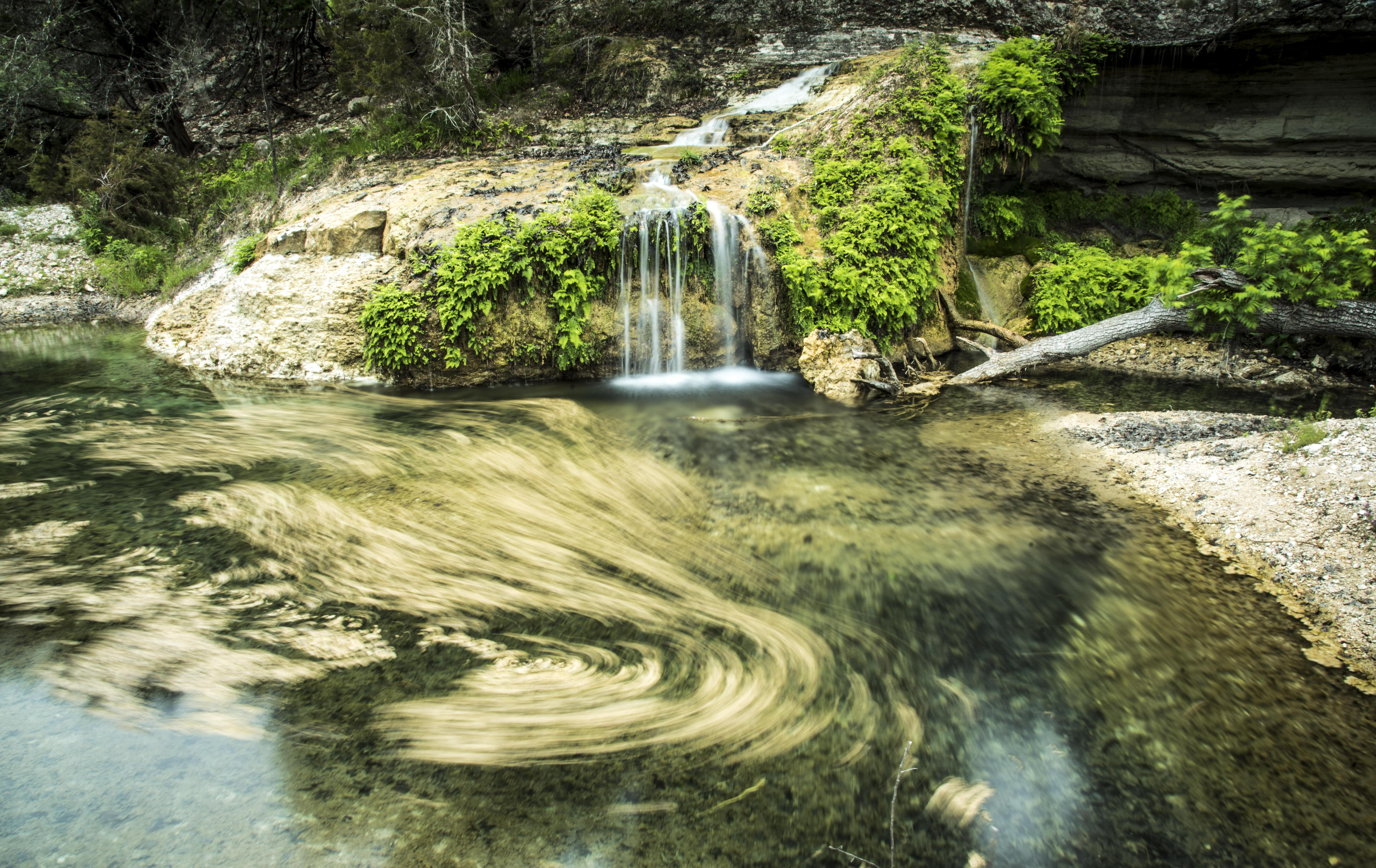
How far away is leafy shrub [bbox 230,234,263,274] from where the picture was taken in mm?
10664

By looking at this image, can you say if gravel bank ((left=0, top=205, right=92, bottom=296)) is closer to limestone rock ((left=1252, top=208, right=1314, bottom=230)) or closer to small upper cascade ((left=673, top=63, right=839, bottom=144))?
small upper cascade ((left=673, top=63, right=839, bottom=144))

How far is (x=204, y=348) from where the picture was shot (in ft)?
32.1

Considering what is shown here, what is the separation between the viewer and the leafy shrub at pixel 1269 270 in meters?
7.72

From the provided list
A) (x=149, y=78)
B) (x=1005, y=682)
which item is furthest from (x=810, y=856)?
(x=149, y=78)

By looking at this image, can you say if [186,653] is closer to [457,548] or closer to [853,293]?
[457,548]

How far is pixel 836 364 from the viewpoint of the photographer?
29.2ft

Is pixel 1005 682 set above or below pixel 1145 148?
below

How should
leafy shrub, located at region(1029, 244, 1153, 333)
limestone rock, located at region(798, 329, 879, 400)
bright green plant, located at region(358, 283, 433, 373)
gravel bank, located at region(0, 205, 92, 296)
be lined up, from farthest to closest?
gravel bank, located at region(0, 205, 92, 296), leafy shrub, located at region(1029, 244, 1153, 333), bright green plant, located at region(358, 283, 433, 373), limestone rock, located at region(798, 329, 879, 400)

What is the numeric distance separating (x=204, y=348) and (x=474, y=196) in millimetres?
4565

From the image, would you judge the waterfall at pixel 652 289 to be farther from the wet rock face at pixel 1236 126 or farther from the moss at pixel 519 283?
the wet rock face at pixel 1236 126

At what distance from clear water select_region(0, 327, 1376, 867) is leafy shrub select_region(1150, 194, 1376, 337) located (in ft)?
13.6

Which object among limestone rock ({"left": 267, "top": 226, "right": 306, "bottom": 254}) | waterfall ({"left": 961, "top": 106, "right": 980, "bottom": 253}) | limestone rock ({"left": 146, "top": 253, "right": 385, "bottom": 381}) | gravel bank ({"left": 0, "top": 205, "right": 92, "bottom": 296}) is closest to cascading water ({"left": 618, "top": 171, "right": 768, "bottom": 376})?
limestone rock ({"left": 146, "top": 253, "right": 385, "bottom": 381})

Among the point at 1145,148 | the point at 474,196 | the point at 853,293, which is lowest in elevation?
the point at 853,293

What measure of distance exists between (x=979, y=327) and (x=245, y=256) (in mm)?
11661
